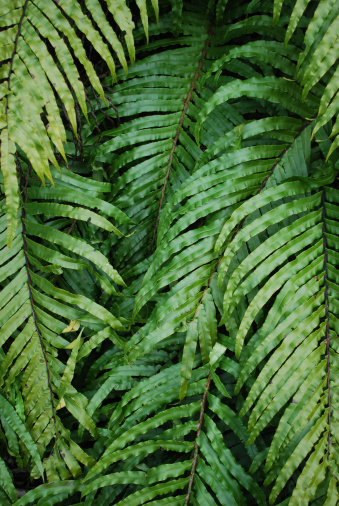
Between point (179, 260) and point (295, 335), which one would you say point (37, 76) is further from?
point (295, 335)

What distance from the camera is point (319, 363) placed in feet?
3.28

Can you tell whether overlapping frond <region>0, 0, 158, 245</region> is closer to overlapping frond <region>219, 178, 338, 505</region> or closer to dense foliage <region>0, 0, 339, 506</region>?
dense foliage <region>0, 0, 339, 506</region>

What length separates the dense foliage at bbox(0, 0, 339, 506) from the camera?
1002mm

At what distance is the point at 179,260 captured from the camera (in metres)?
1.11

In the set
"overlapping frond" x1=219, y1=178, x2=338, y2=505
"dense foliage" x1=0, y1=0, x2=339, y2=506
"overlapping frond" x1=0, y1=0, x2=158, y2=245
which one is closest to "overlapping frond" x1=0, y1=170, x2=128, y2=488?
"dense foliage" x1=0, y1=0, x2=339, y2=506

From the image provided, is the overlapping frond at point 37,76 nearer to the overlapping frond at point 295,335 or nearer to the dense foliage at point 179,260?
the dense foliage at point 179,260

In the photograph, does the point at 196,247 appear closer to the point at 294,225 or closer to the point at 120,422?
the point at 294,225

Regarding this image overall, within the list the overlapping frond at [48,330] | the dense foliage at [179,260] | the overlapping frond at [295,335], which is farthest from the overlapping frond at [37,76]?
the overlapping frond at [295,335]

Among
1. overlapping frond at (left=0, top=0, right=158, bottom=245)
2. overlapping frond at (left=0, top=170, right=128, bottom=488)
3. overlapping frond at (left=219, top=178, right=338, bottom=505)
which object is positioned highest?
overlapping frond at (left=0, top=0, right=158, bottom=245)

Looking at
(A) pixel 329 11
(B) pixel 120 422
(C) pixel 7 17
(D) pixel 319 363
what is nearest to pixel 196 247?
(D) pixel 319 363

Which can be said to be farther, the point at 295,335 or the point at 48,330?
the point at 48,330

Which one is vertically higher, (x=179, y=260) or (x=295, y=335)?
(x=179, y=260)

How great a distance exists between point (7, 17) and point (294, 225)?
0.97 metres

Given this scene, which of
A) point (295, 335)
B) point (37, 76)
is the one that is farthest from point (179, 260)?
point (37, 76)
